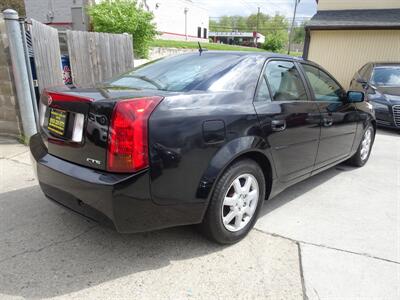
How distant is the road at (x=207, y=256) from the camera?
7.37 ft

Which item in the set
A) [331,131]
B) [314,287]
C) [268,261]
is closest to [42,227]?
[268,261]

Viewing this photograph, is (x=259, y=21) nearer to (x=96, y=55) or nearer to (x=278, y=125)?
(x=96, y=55)

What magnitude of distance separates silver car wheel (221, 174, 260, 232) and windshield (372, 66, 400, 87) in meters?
7.02

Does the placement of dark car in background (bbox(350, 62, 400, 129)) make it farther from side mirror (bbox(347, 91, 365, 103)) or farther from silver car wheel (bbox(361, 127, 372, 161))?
side mirror (bbox(347, 91, 365, 103))

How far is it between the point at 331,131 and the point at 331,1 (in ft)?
43.3

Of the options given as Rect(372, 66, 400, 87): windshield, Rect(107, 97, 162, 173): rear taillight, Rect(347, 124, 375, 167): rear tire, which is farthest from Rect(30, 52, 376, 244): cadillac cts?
Rect(372, 66, 400, 87): windshield

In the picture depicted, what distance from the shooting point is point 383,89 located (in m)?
7.89

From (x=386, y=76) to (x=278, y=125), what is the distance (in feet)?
23.3

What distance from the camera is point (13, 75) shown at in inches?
198

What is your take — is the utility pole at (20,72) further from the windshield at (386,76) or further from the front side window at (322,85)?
the windshield at (386,76)

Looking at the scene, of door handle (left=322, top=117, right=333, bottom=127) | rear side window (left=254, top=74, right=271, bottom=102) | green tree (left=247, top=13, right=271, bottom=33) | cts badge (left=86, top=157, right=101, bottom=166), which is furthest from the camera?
green tree (left=247, top=13, right=271, bottom=33)

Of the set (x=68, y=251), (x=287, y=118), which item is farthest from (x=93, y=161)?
(x=287, y=118)

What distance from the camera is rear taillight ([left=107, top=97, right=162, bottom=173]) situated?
2.05 m

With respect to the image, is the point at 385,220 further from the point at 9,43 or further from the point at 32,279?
the point at 9,43
